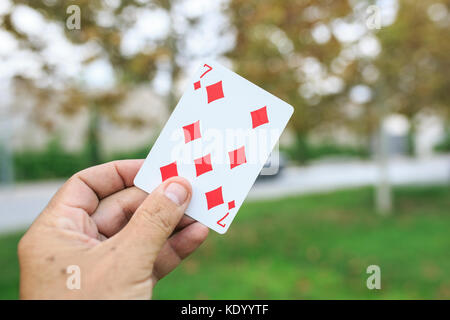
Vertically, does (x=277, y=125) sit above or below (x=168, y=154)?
above

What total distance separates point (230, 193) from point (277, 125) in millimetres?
408

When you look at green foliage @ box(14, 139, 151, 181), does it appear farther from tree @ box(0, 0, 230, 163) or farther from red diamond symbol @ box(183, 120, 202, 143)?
red diamond symbol @ box(183, 120, 202, 143)

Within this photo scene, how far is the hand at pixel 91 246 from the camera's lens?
4.24 feet

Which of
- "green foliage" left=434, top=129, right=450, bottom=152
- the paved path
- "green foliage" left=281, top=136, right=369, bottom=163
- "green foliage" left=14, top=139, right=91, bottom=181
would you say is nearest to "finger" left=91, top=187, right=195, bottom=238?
the paved path

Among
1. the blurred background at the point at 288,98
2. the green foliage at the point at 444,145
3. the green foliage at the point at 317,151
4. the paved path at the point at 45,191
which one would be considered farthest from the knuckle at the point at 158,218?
the green foliage at the point at 444,145

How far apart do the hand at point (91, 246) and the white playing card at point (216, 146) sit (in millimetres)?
184

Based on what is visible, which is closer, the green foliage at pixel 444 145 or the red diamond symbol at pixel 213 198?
the red diamond symbol at pixel 213 198

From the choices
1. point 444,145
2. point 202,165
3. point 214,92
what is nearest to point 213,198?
point 202,165

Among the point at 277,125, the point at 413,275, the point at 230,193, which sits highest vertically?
the point at 277,125

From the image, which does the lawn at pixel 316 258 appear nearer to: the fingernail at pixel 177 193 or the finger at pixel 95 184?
the finger at pixel 95 184

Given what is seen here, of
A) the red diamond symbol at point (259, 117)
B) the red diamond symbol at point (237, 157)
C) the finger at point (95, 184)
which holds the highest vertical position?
the red diamond symbol at point (259, 117)

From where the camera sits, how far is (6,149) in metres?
13.9

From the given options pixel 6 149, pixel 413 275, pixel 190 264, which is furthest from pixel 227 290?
pixel 6 149
